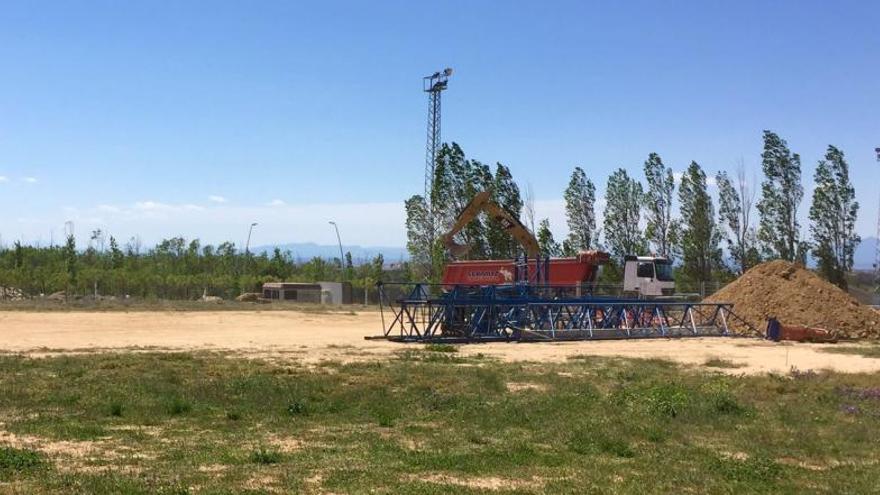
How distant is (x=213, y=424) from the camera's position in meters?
12.9

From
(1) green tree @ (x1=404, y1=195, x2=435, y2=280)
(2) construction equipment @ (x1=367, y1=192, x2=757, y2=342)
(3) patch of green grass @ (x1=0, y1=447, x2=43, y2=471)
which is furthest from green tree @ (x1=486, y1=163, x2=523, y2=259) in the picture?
(3) patch of green grass @ (x1=0, y1=447, x2=43, y2=471)

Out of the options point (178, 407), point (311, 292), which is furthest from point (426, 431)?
point (311, 292)

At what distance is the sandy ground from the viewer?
86.4 ft

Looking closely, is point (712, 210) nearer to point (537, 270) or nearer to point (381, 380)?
point (537, 270)

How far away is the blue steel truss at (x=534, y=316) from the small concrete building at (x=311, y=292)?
50297 mm

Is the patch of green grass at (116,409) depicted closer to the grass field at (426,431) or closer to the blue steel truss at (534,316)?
the grass field at (426,431)

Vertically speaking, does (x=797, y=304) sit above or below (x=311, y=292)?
below

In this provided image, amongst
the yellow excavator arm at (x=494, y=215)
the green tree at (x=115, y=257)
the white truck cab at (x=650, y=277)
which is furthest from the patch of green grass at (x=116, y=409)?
the green tree at (x=115, y=257)

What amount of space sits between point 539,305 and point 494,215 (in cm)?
1060

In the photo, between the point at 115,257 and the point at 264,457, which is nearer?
the point at 264,457

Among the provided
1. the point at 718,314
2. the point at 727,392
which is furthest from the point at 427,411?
the point at 718,314

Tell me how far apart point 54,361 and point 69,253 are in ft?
312

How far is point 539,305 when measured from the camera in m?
34.2

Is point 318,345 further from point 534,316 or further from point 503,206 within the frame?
point 503,206
